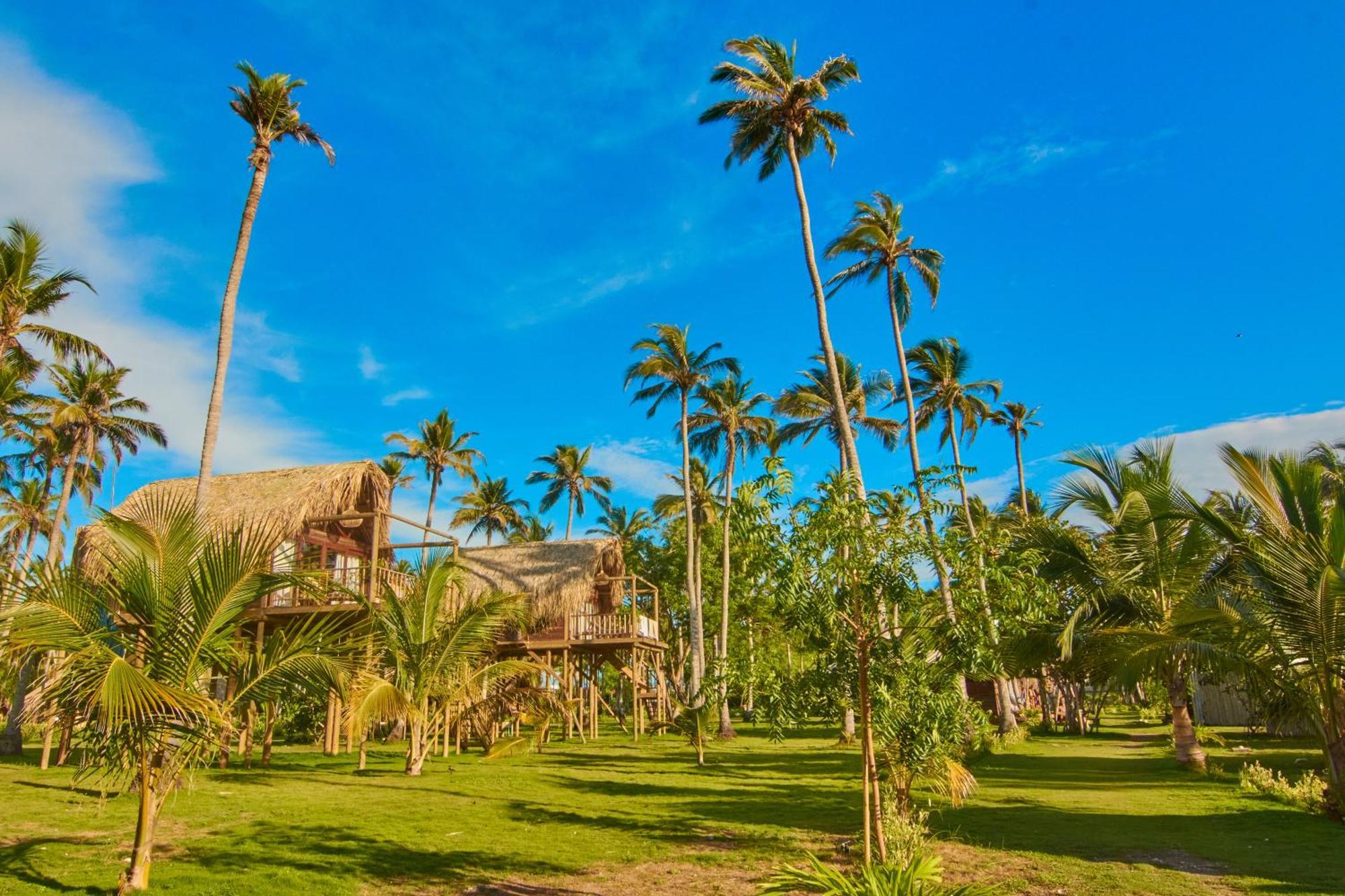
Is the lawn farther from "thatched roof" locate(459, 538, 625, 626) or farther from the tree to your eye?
"thatched roof" locate(459, 538, 625, 626)

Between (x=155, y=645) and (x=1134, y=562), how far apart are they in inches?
648

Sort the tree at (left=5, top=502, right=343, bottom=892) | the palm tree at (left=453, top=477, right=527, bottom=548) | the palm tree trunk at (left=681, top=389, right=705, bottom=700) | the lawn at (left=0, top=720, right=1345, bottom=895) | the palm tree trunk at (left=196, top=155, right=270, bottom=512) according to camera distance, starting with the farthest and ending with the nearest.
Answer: the palm tree at (left=453, top=477, right=527, bottom=548)
the palm tree trunk at (left=681, top=389, right=705, bottom=700)
the palm tree trunk at (left=196, top=155, right=270, bottom=512)
the lawn at (left=0, top=720, right=1345, bottom=895)
the tree at (left=5, top=502, right=343, bottom=892)

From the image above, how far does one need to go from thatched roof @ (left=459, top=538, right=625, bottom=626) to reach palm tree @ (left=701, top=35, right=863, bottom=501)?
28.9 feet

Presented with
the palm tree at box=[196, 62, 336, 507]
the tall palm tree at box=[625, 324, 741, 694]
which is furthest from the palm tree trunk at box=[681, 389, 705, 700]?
the palm tree at box=[196, 62, 336, 507]

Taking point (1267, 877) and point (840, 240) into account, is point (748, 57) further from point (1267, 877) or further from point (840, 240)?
point (1267, 877)

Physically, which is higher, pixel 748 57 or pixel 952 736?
pixel 748 57

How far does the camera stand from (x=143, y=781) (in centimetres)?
672

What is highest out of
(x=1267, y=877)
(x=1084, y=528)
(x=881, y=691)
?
(x=1084, y=528)

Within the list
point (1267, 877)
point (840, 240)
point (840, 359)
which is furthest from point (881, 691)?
point (840, 359)

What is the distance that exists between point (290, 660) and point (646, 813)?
5918 mm

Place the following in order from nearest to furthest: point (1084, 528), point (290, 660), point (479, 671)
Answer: point (290, 660) → point (479, 671) → point (1084, 528)

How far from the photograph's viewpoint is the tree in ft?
21.1

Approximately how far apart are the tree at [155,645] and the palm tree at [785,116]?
15129 millimetres

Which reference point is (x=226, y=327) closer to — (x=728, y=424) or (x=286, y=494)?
(x=286, y=494)
